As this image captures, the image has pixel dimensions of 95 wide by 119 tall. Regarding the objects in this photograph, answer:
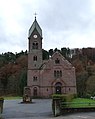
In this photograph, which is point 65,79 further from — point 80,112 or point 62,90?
point 80,112

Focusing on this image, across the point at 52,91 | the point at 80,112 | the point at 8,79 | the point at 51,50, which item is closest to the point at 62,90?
the point at 52,91

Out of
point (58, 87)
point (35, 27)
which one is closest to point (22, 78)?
point (35, 27)

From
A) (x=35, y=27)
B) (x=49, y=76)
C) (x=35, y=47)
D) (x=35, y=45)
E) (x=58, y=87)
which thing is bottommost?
(x=58, y=87)

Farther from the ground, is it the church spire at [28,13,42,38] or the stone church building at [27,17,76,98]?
the church spire at [28,13,42,38]

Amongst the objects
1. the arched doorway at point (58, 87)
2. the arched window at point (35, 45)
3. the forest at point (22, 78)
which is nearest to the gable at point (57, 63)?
the arched doorway at point (58, 87)

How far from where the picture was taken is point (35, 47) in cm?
7350

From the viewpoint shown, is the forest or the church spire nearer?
the forest

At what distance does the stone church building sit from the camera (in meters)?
68.3

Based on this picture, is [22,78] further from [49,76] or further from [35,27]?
Result: [35,27]

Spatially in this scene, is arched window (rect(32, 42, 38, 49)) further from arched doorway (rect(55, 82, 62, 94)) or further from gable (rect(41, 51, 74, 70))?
arched doorway (rect(55, 82, 62, 94))

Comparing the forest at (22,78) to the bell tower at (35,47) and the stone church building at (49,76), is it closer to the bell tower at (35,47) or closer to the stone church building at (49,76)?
the stone church building at (49,76)

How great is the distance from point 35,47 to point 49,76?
9860 mm

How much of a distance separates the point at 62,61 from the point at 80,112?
47.5 meters

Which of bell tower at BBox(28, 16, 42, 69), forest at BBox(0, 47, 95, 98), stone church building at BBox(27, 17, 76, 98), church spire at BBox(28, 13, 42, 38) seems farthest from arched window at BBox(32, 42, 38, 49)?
forest at BBox(0, 47, 95, 98)
